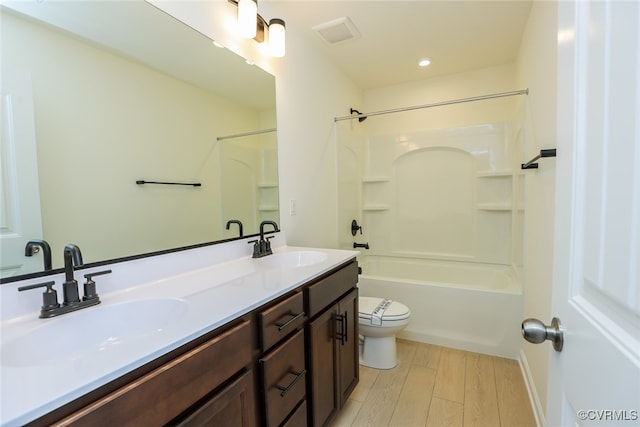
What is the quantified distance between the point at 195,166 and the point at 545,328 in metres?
1.42

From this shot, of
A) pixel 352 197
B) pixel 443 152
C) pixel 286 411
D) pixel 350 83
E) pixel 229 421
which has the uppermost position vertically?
pixel 350 83

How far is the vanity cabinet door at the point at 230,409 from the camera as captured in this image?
720 mm

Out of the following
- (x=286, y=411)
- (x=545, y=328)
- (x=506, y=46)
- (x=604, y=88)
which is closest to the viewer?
(x=604, y=88)

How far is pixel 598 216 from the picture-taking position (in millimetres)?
456

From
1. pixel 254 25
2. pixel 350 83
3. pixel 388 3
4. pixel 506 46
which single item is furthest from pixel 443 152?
pixel 254 25

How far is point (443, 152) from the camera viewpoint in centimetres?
307

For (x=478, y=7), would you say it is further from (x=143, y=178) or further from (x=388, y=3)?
(x=143, y=178)

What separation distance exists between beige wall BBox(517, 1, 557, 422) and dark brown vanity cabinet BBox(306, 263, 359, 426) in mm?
937

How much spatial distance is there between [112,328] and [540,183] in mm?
2109

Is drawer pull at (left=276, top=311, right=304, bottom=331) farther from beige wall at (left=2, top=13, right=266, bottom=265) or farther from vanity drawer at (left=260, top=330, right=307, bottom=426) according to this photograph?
beige wall at (left=2, top=13, right=266, bottom=265)

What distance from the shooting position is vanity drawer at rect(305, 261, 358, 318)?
1.23 m

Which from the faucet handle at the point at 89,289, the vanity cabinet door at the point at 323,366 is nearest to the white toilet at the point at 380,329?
the vanity cabinet door at the point at 323,366

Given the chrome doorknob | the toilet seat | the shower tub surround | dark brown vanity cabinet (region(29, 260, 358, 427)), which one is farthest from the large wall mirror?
the shower tub surround

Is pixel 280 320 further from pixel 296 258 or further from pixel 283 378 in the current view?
pixel 296 258
